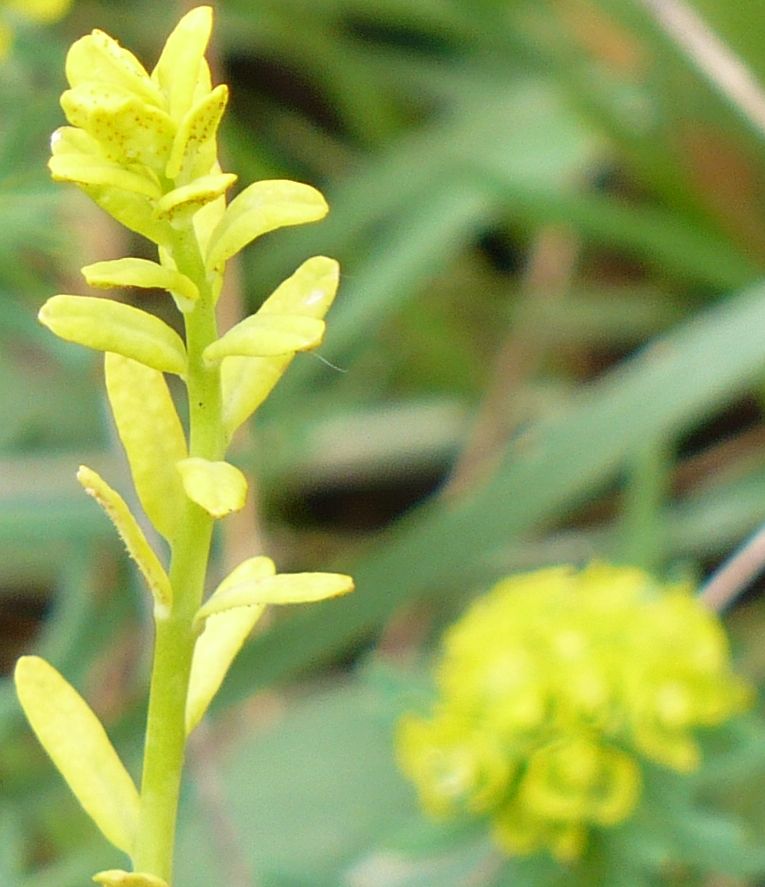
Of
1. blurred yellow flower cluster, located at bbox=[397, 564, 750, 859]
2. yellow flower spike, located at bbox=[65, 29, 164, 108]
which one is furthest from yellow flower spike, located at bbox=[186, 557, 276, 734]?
blurred yellow flower cluster, located at bbox=[397, 564, 750, 859]

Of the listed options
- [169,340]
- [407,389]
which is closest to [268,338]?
[169,340]

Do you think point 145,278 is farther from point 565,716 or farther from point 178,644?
point 565,716

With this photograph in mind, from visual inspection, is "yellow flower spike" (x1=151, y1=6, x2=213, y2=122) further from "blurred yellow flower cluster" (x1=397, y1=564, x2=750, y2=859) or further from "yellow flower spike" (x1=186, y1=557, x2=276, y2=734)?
"blurred yellow flower cluster" (x1=397, y1=564, x2=750, y2=859)

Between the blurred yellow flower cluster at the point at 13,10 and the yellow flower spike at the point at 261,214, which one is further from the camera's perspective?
the blurred yellow flower cluster at the point at 13,10

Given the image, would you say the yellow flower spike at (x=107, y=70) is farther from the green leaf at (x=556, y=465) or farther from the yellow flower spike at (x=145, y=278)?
the green leaf at (x=556, y=465)

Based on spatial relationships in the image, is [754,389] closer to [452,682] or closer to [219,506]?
[452,682]

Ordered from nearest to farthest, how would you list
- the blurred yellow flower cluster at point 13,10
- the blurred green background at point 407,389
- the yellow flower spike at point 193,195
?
the yellow flower spike at point 193,195
the blurred yellow flower cluster at point 13,10
the blurred green background at point 407,389

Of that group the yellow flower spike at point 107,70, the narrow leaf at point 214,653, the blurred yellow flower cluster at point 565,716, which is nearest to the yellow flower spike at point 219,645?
the narrow leaf at point 214,653

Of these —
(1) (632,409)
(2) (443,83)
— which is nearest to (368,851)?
(1) (632,409)
